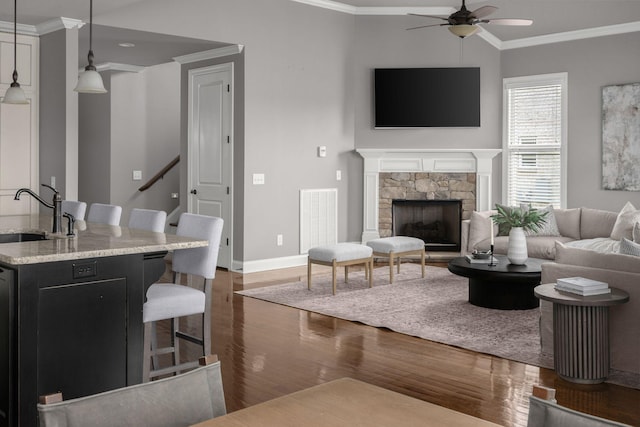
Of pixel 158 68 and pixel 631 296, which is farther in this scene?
pixel 158 68

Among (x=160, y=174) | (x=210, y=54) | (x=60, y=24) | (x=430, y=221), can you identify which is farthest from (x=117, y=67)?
(x=430, y=221)

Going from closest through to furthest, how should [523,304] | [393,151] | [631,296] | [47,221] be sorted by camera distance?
[631,296] → [47,221] → [523,304] → [393,151]

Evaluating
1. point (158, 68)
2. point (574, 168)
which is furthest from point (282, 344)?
point (158, 68)

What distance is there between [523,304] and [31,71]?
5.42 m

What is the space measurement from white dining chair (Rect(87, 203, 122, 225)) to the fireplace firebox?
15.8 ft

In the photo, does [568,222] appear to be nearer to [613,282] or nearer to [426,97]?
[426,97]

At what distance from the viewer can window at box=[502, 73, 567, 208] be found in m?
8.76

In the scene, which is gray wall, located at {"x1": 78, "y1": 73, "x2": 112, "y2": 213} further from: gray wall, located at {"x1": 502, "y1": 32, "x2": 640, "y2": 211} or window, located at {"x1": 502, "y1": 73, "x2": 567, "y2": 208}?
gray wall, located at {"x1": 502, "y1": 32, "x2": 640, "y2": 211}

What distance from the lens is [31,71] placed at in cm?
695

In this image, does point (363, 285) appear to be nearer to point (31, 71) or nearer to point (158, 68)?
point (31, 71)

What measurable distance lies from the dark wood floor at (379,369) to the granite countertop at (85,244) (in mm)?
921

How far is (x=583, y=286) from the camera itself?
392 centimetres

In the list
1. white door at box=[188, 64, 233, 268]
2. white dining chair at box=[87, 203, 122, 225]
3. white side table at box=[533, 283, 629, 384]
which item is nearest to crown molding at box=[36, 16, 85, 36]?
white door at box=[188, 64, 233, 268]

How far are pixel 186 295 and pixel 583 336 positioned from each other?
90.6 inches
